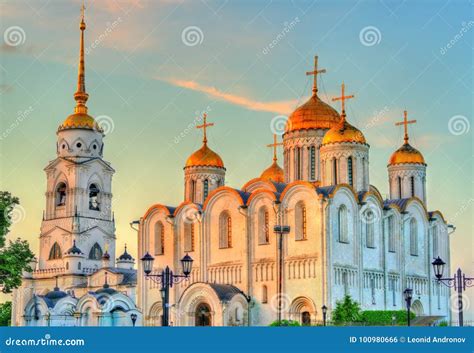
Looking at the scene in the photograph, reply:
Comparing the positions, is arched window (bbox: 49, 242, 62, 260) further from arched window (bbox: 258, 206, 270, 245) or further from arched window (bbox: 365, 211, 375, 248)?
arched window (bbox: 365, 211, 375, 248)

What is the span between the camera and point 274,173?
62188mm

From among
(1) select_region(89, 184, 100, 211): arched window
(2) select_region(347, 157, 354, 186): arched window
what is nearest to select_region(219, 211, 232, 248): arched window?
(2) select_region(347, 157, 354, 186): arched window

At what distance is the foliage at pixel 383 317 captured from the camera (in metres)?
47.8

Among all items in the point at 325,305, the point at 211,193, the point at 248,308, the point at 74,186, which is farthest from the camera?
the point at 74,186

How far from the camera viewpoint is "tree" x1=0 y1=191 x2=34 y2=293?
33031mm

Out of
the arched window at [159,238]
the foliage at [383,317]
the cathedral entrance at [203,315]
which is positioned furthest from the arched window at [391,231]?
the arched window at [159,238]

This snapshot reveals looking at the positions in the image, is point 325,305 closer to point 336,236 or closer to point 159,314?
point 336,236

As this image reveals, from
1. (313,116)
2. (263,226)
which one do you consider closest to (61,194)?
(313,116)

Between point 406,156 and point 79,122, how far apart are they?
26480 mm

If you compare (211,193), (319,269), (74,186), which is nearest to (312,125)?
(211,193)

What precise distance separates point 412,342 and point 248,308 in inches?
1191

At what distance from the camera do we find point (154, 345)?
20.0 metres

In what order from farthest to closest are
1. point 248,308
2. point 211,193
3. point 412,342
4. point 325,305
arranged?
point 211,193, point 248,308, point 325,305, point 412,342

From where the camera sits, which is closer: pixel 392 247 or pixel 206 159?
pixel 392 247
